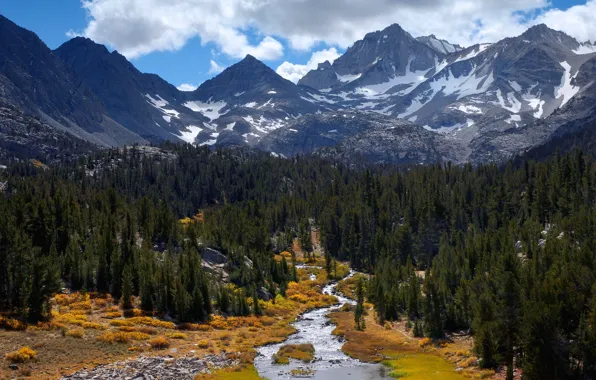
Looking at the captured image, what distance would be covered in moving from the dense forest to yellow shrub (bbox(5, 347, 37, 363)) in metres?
14.1

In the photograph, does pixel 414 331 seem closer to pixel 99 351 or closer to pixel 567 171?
pixel 99 351

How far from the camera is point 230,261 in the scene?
124312 mm

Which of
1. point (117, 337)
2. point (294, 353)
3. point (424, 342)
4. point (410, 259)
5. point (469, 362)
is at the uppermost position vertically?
point (410, 259)

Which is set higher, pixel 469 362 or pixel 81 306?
pixel 81 306

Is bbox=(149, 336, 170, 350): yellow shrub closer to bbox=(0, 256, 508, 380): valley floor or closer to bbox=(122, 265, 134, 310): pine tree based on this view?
bbox=(0, 256, 508, 380): valley floor

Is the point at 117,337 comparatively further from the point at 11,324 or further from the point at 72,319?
the point at 11,324

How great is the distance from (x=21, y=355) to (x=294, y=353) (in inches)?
1313

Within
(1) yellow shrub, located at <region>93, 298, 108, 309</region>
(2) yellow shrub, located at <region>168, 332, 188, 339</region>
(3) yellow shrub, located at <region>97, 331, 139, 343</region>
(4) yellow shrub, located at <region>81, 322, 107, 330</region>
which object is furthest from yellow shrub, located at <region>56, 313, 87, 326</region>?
(2) yellow shrub, located at <region>168, 332, 188, 339</region>

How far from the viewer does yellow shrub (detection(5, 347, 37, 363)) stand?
174 feet

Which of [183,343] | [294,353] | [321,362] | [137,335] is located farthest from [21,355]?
[321,362]

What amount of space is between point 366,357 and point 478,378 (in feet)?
55.5

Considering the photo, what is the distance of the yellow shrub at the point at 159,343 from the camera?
223 feet

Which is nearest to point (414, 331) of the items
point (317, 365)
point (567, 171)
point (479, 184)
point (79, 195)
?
point (317, 365)

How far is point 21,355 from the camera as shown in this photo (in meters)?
53.7
